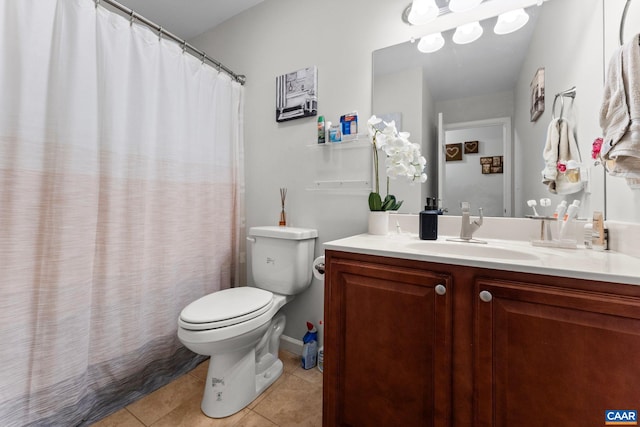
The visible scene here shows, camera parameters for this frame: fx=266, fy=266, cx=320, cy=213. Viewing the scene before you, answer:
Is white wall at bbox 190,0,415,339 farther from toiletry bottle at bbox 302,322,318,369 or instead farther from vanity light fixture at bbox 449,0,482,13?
vanity light fixture at bbox 449,0,482,13

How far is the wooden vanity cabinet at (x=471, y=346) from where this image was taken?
643 millimetres

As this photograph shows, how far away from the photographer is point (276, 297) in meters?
1.53

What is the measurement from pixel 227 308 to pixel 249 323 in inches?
5.0

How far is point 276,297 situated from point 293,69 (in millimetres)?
1468

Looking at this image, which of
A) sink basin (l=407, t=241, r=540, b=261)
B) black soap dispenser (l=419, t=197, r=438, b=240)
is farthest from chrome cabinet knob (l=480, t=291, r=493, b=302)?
black soap dispenser (l=419, t=197, r=438, b=240)

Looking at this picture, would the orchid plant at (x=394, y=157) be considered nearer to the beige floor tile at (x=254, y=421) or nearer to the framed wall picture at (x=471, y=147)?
the framed wall picture at (x=471, y=147)

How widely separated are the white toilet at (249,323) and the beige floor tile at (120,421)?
0.96 feet

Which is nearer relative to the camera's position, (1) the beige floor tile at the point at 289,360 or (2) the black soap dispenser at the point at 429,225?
(2) the black soap dispenser at the point at 429,225

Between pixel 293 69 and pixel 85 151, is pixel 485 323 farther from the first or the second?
pixel 293 69

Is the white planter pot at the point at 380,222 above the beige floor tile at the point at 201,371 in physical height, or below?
above

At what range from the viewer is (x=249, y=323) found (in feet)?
4.01

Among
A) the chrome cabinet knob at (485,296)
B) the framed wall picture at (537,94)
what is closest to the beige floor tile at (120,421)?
the chrome cabinet knob at (485,296)

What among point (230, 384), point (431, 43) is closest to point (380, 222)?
point (431, 43)

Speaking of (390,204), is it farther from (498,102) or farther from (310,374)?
(310,374)
